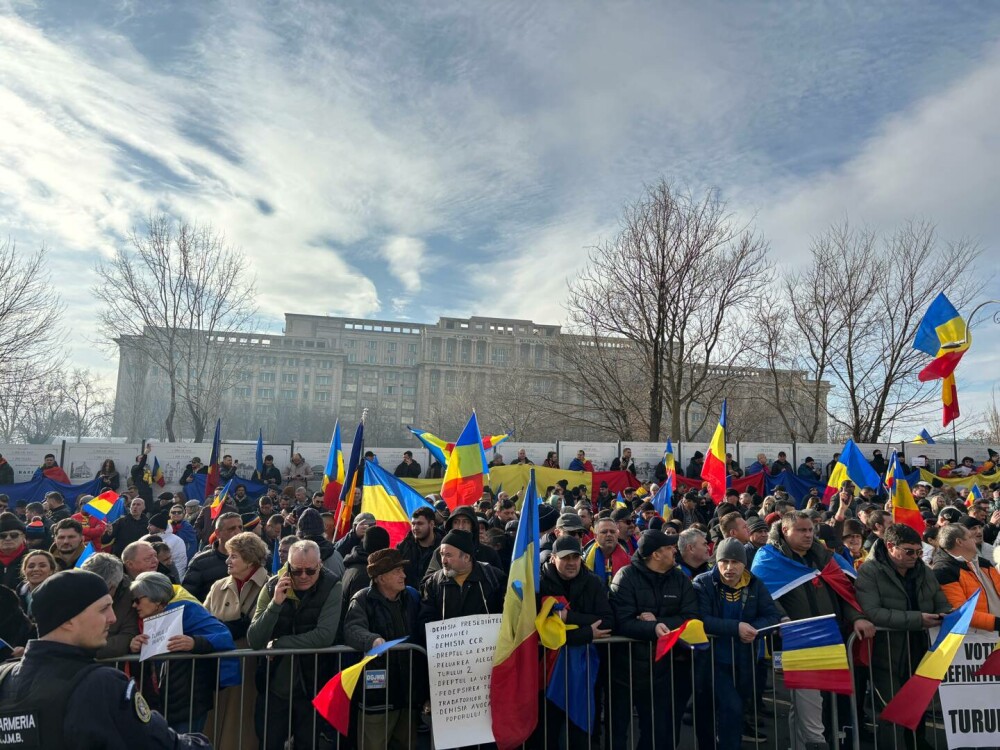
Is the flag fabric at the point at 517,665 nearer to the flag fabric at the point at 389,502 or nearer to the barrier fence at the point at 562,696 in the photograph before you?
the barrier fence at the point at 562,696

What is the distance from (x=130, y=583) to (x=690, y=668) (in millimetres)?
4383

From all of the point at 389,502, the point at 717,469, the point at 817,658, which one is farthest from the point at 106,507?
the point at 817,658

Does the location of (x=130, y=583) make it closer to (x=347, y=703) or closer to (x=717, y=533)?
(x=347, y=703)

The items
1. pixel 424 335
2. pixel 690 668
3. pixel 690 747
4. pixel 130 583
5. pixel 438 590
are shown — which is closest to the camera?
pixel 130 583

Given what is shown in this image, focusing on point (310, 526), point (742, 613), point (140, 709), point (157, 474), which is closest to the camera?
point (140, 709)

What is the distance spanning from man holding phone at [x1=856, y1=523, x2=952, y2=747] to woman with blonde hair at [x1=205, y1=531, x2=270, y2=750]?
476 centimetres

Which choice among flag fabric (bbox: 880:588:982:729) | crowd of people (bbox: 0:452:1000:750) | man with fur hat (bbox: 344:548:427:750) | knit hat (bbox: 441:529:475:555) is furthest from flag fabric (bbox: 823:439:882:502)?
man with fur hat (bbox: 344:548:427:750)

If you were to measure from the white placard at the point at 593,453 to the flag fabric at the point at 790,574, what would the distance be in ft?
46.6

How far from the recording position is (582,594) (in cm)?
533

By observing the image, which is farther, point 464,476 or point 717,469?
point 717,469

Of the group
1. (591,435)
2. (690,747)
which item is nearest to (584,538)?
(690,747)

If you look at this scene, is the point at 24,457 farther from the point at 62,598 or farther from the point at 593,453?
the point at 62,598

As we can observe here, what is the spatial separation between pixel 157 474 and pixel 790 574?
1761 cm

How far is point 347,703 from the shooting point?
4.48m
